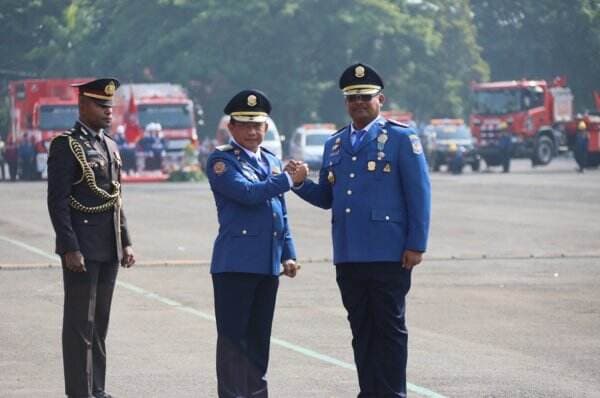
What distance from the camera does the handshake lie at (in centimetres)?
839

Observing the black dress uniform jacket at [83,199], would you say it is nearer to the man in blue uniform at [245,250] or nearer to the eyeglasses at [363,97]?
the man in blue uniform at [245,250]

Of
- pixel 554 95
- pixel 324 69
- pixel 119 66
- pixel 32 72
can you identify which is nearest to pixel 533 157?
pixel 554 95

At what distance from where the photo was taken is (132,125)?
54438mm

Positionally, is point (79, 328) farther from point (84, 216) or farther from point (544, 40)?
point (544, 40)

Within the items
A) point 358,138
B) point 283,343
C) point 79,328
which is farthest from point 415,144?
point 283,343

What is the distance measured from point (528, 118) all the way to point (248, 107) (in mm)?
51833

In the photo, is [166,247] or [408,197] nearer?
[408,197]

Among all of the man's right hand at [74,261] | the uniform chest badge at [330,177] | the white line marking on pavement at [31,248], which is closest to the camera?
the uniform chest badge at [330,177]

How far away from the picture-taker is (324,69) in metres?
77.1

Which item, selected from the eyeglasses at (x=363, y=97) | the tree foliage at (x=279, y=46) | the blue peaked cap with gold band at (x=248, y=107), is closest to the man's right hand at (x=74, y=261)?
the blue peaked cap with gold band at (x=248, y=107)

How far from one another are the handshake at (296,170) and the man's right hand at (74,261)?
4.06ft

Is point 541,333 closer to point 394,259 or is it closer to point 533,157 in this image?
point 394,259

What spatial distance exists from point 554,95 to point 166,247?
40653 mm

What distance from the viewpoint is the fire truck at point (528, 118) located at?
2336 inches
